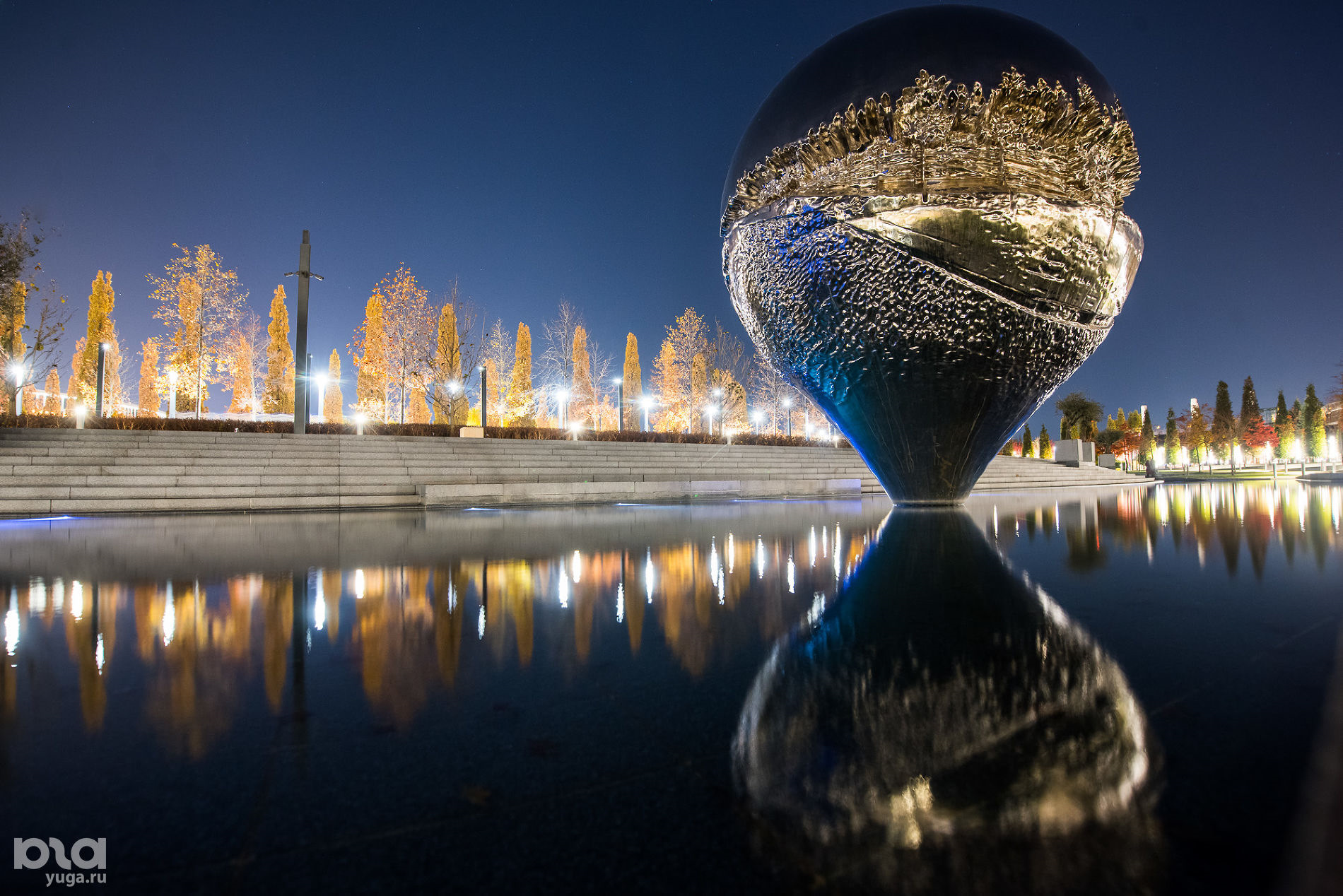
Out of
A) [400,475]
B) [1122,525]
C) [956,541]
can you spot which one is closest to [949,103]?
[956,541]

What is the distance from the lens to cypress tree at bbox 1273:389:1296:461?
48531 millimetres

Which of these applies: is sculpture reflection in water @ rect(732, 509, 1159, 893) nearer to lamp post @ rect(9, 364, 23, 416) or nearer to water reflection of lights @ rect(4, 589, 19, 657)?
water reflection of lights @ rect(4, 589, 19, 657)

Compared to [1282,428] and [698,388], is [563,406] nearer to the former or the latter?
[698,388]

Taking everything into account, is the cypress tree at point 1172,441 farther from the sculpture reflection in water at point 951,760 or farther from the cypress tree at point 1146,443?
the sculpture reflection in water at point 951,760

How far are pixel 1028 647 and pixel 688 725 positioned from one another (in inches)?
61.4

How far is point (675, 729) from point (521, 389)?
160ft

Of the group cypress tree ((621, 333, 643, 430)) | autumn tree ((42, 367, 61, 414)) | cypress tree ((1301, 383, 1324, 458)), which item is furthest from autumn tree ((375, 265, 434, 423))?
cypress tree ((1301, 383, 1324, 458))

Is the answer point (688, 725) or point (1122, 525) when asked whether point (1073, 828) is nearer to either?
point (688, 725)

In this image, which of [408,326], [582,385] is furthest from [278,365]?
[582,385]

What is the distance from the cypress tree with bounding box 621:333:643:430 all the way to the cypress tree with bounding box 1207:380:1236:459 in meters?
47.4

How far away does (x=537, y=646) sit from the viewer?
2715 millimetres

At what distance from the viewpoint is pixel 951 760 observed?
5.14ft

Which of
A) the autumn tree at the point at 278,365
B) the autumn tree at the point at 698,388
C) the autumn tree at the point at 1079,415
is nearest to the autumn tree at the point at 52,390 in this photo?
the autumn tree at the point at 278,365

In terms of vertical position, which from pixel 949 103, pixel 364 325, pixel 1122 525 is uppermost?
pixel 364 325
